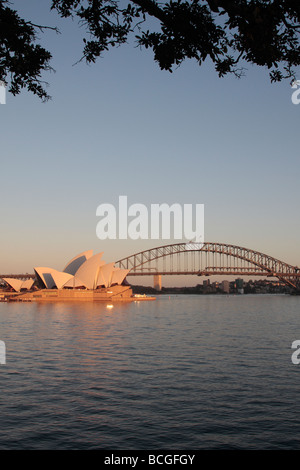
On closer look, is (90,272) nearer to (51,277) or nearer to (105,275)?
(105,275)

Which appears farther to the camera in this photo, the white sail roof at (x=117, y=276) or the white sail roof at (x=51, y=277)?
the white sail roof at (x=117, y=276)

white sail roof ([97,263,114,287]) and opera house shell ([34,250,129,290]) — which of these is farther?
white sail roof ([97,263,114,287])

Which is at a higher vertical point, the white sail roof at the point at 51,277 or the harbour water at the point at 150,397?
the white sail roof at the point at 51,277

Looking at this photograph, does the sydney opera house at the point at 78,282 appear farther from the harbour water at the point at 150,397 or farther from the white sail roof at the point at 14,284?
the harbour water at the point at 150,397

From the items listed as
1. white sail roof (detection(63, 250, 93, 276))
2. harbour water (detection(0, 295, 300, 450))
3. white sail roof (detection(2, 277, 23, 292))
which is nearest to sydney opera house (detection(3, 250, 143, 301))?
white sail roof (detection(63, 250, 93, 276))

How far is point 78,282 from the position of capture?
10819cm

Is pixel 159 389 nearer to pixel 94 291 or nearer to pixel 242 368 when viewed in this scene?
pixel 242 368

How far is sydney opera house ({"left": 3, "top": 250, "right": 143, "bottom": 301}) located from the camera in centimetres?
10656

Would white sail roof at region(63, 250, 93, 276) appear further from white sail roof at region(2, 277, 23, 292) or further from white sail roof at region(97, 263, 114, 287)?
white sail roof at region(2, 277, 23, 292)

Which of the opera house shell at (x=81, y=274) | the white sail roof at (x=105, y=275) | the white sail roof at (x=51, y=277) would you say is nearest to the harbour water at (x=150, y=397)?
the opera house shell at (x=81, y=274)

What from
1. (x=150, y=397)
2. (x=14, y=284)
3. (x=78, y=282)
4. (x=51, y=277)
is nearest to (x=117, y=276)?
(x=78, y=282)

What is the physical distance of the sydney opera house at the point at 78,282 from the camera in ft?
350
